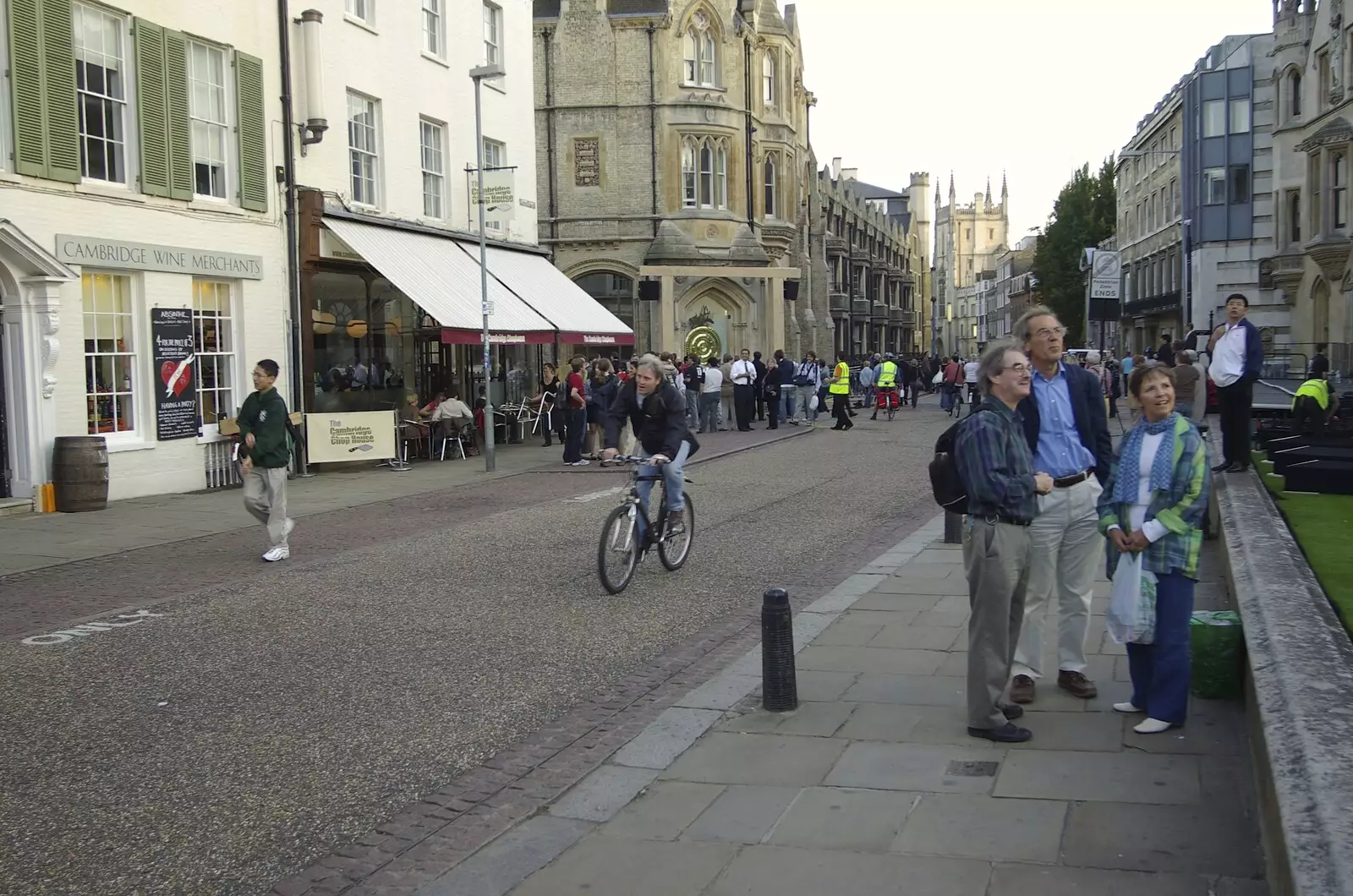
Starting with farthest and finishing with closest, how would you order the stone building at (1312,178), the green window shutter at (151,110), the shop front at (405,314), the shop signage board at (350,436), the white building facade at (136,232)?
1. the stone building at (1312,178)
2. the shop front at (405,314)
3. the shop signage board at (350,436)
4. the green window shutter at (151,110)
5. the white building facade at (136,232)

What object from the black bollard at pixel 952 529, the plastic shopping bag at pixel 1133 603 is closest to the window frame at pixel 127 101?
the black bollard at pixel 952 529

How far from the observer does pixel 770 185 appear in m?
47.8

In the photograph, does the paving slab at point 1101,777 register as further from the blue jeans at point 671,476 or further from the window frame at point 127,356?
the window frame at point 127,356

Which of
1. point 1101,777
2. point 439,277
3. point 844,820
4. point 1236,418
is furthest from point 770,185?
point 844,820

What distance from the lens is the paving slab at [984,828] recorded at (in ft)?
14.3

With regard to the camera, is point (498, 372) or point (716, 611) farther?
point (498, 372)

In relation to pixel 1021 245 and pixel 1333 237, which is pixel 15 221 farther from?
pixel 1021 245

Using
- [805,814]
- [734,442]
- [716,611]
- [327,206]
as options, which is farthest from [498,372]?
[805,814]

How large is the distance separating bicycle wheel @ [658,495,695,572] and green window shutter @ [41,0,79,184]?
9446 mm

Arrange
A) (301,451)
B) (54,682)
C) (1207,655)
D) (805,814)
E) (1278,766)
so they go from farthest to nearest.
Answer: (301,451), (54,682), (1207,655), (805,814), (1278,766)

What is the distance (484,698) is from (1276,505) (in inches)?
266

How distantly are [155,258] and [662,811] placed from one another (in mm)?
14119

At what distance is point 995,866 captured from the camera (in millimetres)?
4219

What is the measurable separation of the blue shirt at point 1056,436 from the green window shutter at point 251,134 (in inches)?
600
